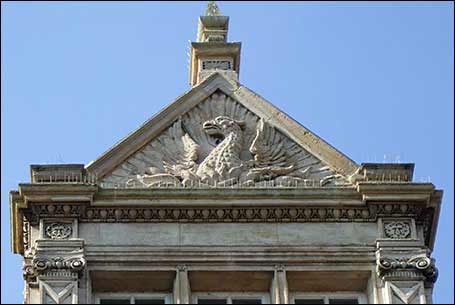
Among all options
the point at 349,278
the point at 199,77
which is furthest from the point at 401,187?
the point at 199,77

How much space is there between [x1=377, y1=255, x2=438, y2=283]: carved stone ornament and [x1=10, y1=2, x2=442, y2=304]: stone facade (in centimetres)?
2

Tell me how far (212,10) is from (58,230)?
25.4ft

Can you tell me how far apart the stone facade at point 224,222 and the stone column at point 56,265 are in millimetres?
24

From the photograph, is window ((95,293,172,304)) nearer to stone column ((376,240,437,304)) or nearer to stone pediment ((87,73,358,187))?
stone pediment ((87,73,358,187))

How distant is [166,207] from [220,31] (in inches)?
233

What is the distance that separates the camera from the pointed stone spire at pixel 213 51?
42.6 meters

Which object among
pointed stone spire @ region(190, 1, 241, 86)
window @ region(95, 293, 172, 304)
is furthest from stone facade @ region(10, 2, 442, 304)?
pointed stone spire @ region(190, 1, 241, 86)

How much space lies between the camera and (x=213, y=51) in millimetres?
43156

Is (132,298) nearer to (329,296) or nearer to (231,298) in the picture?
(231,298)

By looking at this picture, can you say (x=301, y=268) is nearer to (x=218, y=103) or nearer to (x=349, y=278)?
(x=349, y=278)

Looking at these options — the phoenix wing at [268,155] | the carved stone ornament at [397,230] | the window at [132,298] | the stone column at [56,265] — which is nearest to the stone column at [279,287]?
the window at [132,298]

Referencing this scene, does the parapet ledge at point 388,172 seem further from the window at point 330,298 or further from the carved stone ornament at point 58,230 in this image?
the carved stone ornament at point 58,230

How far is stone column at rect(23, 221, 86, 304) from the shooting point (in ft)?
123

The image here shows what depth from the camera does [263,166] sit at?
132 feet
